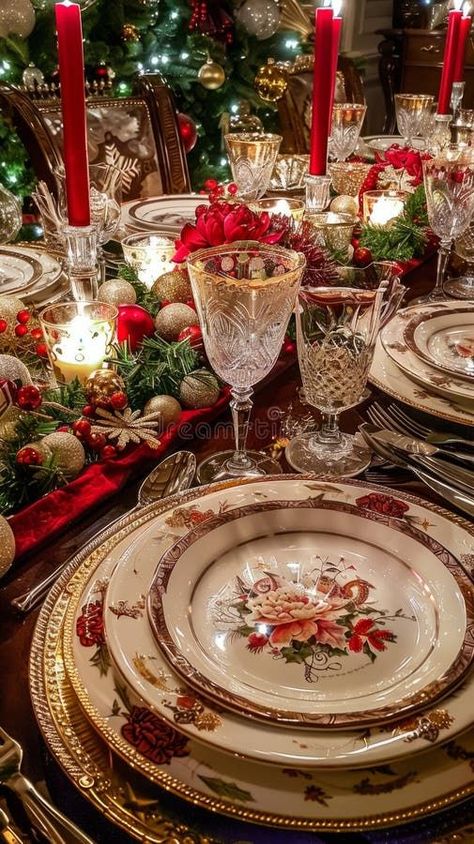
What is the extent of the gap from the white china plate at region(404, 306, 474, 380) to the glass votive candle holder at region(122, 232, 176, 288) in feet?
1.03

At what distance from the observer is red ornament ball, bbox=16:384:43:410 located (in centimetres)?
60

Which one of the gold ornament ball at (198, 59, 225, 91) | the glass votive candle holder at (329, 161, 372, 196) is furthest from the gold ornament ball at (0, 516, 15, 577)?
the gold ornament ball at (198, 59, 225, 91)

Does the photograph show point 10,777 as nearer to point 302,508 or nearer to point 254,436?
point 302,508

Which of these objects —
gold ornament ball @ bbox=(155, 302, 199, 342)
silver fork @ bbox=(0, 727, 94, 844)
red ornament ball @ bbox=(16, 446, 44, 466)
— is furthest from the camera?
gold ornament ball @ bbox=(155, 302, 199, 342)

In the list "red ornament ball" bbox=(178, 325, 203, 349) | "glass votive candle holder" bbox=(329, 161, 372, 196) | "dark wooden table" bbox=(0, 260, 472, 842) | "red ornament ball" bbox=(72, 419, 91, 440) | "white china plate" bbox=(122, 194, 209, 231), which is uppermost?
"glass votive candle holder" bbox=(329, 161, 372, 196)

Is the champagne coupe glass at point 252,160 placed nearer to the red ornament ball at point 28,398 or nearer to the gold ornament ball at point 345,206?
the gold ornament ball at point 345,206

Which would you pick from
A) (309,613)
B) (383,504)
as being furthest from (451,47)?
(309,613)

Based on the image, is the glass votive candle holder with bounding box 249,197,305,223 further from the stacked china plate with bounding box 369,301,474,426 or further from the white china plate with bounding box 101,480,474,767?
the white china plate with bounding box 101,480,474,767

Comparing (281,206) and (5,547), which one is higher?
(281,206)

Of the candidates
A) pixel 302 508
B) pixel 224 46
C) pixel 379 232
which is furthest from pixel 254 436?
pixel 224 46

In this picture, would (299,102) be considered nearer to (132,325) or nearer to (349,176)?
(349,176)

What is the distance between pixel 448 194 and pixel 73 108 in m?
0.51

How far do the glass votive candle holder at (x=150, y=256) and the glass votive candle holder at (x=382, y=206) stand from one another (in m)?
0.40

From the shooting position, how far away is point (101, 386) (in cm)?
63
